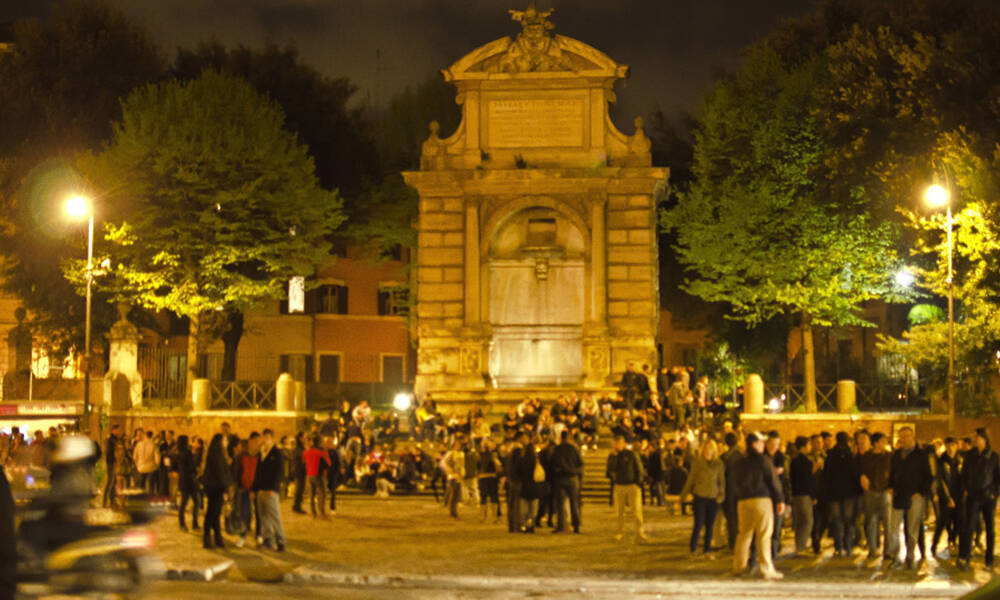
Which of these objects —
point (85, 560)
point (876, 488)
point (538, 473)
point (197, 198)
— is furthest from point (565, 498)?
point (197, 198)

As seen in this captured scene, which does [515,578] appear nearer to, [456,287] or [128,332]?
[456,287]

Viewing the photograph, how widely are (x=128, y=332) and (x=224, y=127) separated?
6.83 metres

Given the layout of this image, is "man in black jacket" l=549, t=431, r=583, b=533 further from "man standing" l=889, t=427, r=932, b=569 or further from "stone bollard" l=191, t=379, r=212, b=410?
"stone bollard" l=191, t=379, r=212, b=410

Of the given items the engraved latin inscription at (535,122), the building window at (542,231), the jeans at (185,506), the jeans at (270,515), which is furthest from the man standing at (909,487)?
the engraved latin inscription at (535,122)

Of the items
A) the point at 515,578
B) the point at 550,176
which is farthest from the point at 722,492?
the point at 550,176

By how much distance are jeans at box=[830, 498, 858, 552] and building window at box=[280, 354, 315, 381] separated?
36.0 metres

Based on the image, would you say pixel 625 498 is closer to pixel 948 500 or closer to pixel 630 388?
pixel 948 500

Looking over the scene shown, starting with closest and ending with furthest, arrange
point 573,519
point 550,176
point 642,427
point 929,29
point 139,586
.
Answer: point 139,586
point 573,519
point 642,427
point 929,29
point 550,176

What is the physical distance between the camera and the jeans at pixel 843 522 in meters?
18.3

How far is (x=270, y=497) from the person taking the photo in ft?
61.6

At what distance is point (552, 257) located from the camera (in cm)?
3853

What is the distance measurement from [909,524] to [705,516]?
274 cm

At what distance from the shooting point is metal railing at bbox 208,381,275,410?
38.8 metres

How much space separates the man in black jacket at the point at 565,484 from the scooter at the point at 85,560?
976cm
